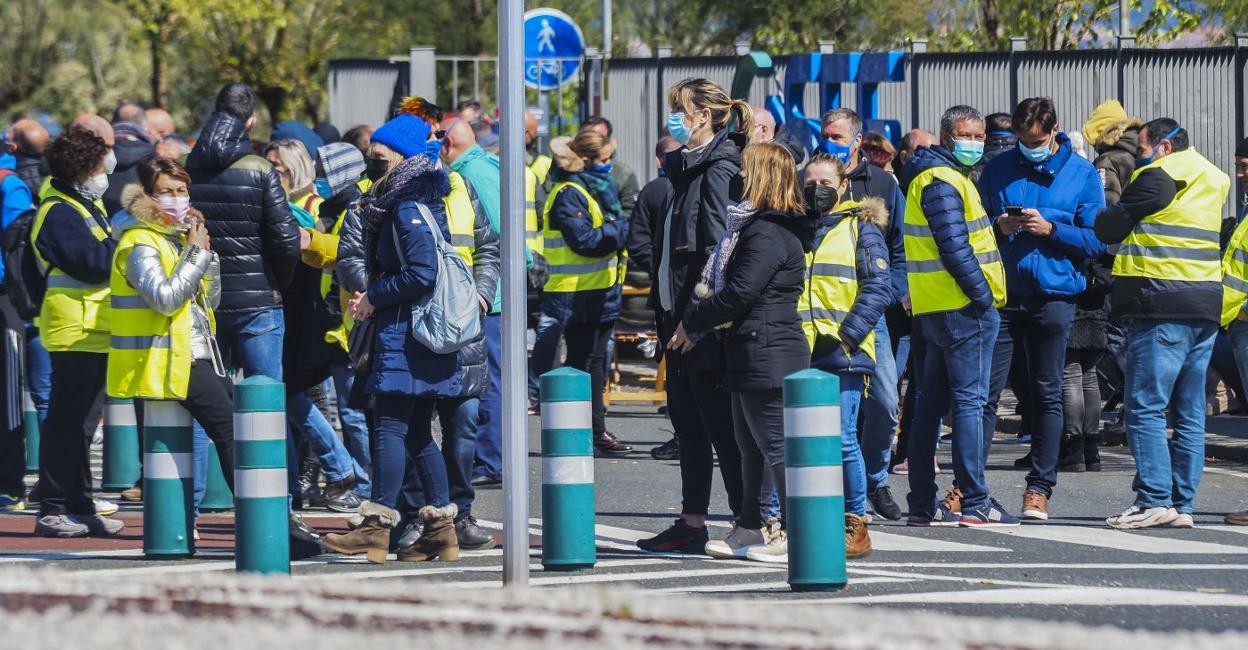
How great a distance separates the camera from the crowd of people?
8844 mm

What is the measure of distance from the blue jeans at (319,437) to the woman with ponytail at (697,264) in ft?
7.35

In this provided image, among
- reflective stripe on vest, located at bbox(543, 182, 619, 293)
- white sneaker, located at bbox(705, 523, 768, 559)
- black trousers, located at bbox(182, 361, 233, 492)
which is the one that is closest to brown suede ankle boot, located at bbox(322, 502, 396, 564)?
black trousers, located at bbox(182, 361, 233, 492)

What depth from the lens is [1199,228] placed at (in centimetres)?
1014

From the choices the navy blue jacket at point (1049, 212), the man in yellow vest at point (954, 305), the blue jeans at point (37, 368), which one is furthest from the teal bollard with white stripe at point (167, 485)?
the navy blue jacket at point (1049, 212)

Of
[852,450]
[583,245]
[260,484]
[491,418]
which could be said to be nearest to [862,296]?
[852,450]

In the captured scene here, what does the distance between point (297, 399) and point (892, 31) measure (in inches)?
1000

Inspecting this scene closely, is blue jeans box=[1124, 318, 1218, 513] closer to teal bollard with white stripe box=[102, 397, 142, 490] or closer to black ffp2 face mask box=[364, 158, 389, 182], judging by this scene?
black ffp2 face mask box=[364, 158, 389, 182]

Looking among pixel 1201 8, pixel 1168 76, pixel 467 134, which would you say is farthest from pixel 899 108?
pixel 467 134

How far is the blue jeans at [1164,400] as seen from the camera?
10.2 metres

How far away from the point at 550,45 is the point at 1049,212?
43.3ft

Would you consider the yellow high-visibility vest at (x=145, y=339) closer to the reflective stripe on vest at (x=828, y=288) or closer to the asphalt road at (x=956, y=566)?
the asphalt road at (x=956, y=566)

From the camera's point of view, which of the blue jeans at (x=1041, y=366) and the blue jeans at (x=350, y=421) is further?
the blue jeans at (x=350, y=421)

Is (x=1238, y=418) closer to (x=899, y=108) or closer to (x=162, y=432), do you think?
(x=899, y=108)

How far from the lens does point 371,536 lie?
8.89m
